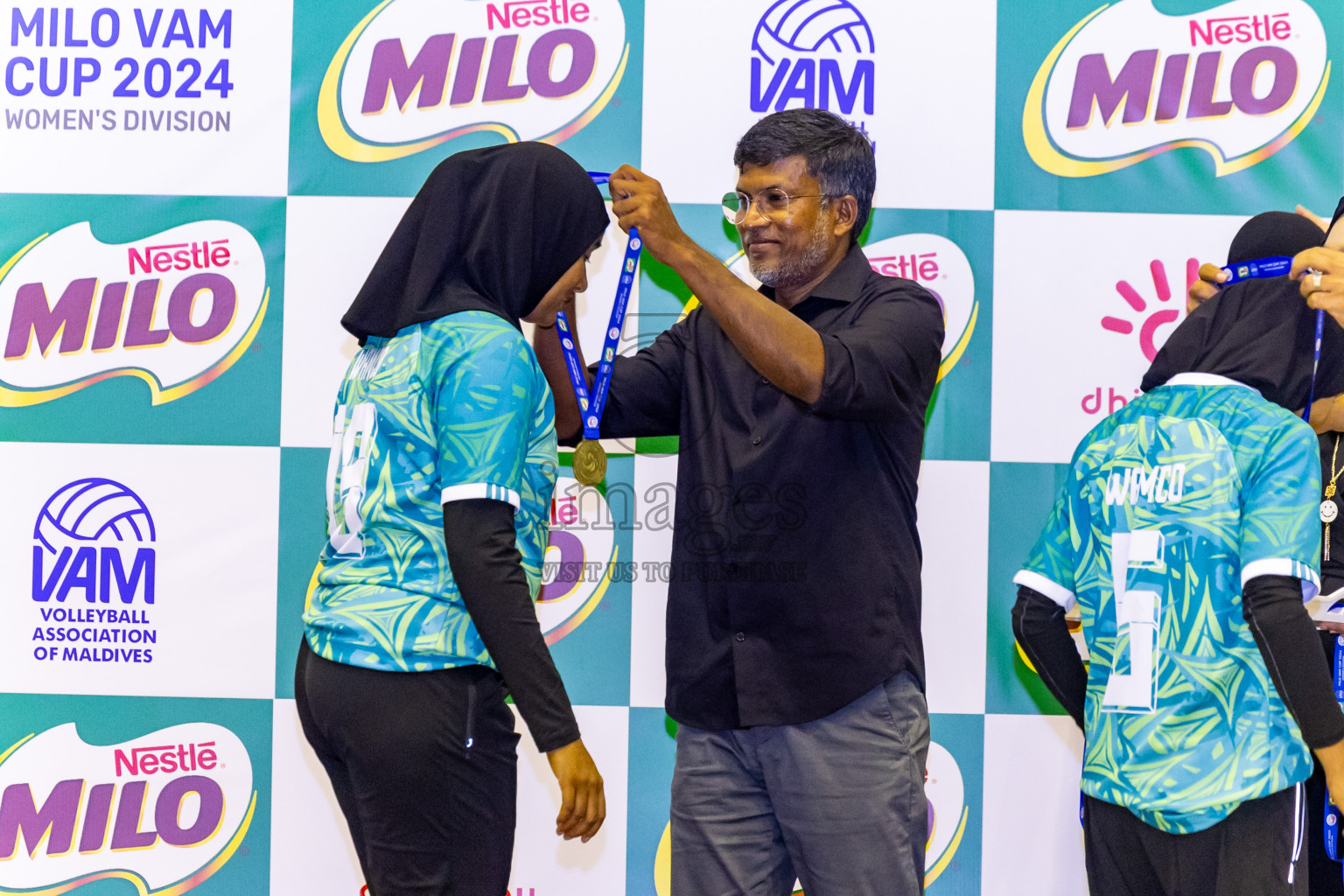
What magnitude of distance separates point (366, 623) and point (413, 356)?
0.38 metres

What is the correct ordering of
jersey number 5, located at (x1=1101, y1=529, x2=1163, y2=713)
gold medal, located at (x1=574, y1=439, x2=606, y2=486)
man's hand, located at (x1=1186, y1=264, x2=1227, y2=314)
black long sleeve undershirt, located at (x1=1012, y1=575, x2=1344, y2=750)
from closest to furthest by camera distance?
black long sleeve undershirt, located at (x1=1012, y1=575, x2=1344, y2=750)
jersey number 5, located at (x1=1101, y1=529, x2=1163, y2=713)
man's hand, located at (x1=1186, y1=264, x2=1227, y2=314)
gold medal, located at (x1=574, y1=439, x2=606, y2=486)

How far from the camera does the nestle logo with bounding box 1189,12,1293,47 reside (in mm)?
2695

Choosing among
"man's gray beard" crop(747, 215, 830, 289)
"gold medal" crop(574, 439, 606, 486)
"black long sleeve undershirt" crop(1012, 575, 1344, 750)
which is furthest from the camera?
"gold medal" crop(574, 439, 606, 486)

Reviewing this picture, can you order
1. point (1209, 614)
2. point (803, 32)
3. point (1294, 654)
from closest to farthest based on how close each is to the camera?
point (1294, 654) → point (1209, 614) → point (803, 32)

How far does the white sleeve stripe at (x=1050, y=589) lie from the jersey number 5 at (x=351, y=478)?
1048 mm

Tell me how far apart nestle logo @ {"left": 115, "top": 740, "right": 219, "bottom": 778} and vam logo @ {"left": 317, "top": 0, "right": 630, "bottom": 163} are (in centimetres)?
151

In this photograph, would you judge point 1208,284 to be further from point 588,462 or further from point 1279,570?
point 588,462

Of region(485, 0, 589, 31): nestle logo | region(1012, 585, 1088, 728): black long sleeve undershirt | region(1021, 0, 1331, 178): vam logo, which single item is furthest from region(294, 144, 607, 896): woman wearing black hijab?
region(1021, 0, 1331, 178): vam logo

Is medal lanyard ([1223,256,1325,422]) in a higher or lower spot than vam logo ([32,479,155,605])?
higher

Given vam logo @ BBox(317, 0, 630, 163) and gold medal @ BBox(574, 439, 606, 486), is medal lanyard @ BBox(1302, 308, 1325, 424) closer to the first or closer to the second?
gold medal @ BBox(574, 439, 606, 486)

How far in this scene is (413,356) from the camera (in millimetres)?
1561

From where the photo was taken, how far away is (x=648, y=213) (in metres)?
1.77

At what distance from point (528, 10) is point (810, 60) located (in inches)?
27.6

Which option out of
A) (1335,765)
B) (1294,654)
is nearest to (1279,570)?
(1294,654)
